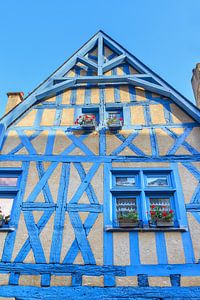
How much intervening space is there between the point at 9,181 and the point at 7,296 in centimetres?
197

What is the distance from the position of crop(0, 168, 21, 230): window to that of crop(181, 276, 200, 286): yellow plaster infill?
Result: 2.69 metres

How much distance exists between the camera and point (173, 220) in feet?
14.6

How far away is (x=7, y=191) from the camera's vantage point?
483cm

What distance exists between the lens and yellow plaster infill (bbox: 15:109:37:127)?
609 centimetres

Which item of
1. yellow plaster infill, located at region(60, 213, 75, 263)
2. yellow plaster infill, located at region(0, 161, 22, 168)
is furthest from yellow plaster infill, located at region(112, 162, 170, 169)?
yellow plaster infill, located at region(0, 161, 22, 168)

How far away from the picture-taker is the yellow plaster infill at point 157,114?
6012 millimetres

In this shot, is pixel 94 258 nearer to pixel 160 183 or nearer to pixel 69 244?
pixel 69 244

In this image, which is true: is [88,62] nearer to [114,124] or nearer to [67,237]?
[114,124]

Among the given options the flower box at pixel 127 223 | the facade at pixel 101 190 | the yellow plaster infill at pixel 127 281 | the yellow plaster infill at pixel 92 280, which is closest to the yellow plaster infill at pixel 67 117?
the facade at pixel 101 190

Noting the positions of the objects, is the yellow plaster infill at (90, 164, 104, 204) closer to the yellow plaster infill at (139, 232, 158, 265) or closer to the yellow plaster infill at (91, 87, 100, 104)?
the yellow plaster infill at (139, 232, 158, 265)

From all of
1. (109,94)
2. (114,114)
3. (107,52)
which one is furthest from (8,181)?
(107,52)

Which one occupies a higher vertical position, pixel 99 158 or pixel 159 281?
pixel 99 158

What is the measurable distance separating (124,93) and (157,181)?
258cm

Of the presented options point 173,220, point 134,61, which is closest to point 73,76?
point 134,61
